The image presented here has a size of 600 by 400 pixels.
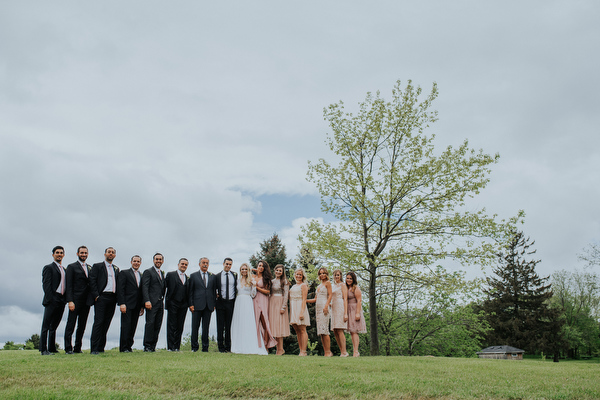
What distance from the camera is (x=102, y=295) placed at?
12.0 metres

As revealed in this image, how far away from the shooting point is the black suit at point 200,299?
43.3 ft

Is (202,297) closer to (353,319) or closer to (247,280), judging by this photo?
(247,280)

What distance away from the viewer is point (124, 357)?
434 inches

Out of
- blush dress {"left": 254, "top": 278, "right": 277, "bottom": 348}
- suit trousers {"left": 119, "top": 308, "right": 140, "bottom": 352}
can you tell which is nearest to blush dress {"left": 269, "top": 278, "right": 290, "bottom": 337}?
blush dress {"left": 254, "top": 278, "right": 277, "bottom": 348}

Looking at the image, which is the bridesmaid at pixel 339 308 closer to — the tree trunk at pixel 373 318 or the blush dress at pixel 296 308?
the blush dress at pixel 296 308

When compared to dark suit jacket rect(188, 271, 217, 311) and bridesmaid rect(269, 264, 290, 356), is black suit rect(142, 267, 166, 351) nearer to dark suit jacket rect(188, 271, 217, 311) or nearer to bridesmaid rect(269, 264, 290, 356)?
dark suit jacket rect(188, 271, 217, 311)

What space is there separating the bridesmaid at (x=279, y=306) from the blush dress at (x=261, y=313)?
14 centimetres

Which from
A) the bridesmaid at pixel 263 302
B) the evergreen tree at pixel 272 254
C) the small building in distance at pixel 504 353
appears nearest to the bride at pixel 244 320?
the bridesmaid at pixel 263 302

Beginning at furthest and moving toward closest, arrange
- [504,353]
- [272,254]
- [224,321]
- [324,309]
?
1. [504,353]
2. [272,254]
3. [224,321]
4. [324,309]

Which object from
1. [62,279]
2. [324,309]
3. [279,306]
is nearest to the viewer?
[62,279]

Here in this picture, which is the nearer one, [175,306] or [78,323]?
[78,323]

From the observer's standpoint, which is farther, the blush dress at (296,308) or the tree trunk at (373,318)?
the tree trunk at (373,318)

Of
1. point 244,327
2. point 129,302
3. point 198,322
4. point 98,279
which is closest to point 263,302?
point 244,327

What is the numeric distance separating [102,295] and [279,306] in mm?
4926
